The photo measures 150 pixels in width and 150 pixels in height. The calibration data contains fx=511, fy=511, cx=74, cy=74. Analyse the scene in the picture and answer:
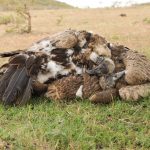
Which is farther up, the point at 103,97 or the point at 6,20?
the point at 103,97

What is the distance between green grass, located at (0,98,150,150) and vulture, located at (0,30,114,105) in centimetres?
21

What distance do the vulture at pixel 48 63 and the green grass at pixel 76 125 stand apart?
0.70 ft

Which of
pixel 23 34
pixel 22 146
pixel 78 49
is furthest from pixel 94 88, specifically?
pixel 23 34

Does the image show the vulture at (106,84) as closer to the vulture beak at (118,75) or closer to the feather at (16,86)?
the vulture beak at (118,75)

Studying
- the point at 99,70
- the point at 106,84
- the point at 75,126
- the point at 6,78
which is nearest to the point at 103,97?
the point at 106,84

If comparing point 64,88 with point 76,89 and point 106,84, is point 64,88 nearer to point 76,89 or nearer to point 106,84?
point 76,89

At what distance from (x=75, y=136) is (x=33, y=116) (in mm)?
993

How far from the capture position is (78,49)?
695 centimetres

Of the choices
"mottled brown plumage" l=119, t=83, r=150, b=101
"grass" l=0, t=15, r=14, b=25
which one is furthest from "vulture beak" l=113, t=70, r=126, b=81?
"grass" l=0, t=15, r=14, b=25

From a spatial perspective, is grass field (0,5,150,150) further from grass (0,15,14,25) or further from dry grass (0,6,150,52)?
grass (0,15,14,25)

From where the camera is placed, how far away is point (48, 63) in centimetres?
671

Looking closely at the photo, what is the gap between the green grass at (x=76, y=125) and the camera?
16.2 feet

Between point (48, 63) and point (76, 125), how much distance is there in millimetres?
1403

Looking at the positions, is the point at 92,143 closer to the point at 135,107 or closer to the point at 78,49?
the point at 135,107
